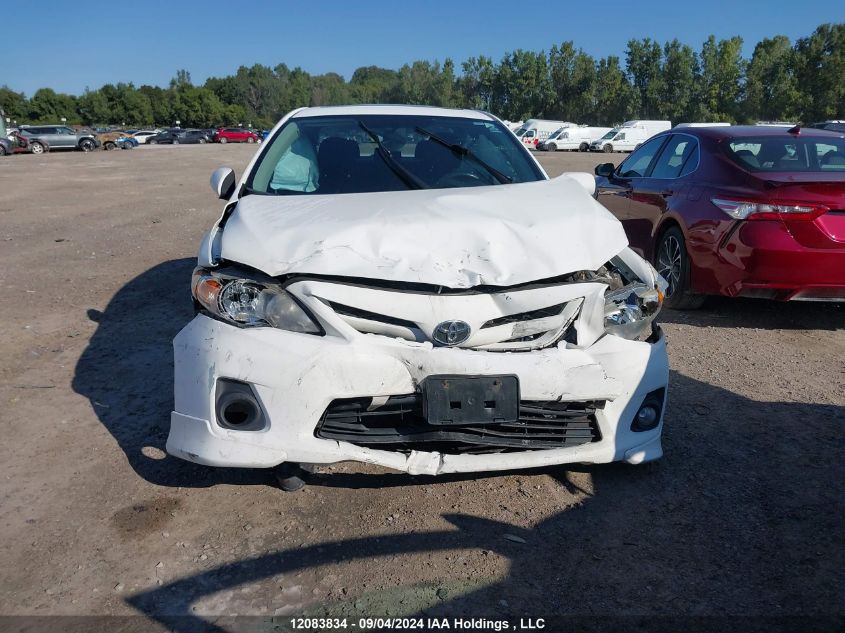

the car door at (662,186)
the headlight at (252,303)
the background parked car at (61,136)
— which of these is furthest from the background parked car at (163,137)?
the headlight at (252,303)

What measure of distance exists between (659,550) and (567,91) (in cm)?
9822

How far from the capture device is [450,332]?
260cm

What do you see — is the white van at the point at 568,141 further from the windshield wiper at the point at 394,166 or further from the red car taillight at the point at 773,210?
the windshield wiper at the point at 394,166

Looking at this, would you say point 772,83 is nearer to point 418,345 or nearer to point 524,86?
point 524,86

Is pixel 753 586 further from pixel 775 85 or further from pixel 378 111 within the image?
pixel 775 85

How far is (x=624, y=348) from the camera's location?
2.79 metres

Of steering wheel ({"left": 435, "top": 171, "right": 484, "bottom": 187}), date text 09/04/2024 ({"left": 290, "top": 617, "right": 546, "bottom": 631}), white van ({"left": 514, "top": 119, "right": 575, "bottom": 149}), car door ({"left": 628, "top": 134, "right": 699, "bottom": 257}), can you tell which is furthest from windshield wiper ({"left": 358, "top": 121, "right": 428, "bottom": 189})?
white van ({"left": 514, "top": 119, "right": 575, "bottom": 149})

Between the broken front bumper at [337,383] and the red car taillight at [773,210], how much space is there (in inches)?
105

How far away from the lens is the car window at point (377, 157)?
3.77m

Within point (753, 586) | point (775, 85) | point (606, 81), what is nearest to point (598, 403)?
point (753, 586)

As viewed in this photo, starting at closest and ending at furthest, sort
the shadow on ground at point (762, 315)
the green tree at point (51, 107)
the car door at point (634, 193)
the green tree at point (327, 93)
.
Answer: the shadow on ground at point (762, 315), the car door at point (634, 193), the green tree at point (51, 107), the green tree at point (327, 93)

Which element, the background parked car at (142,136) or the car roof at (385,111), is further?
the background parked car at (142,136)

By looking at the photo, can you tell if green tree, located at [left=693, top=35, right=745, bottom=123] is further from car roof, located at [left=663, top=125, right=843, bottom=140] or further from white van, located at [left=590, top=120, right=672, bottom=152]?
car roof, located at [left=663, top=125, right=843, bottom=140]

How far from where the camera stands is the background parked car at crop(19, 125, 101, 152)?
134 feet
